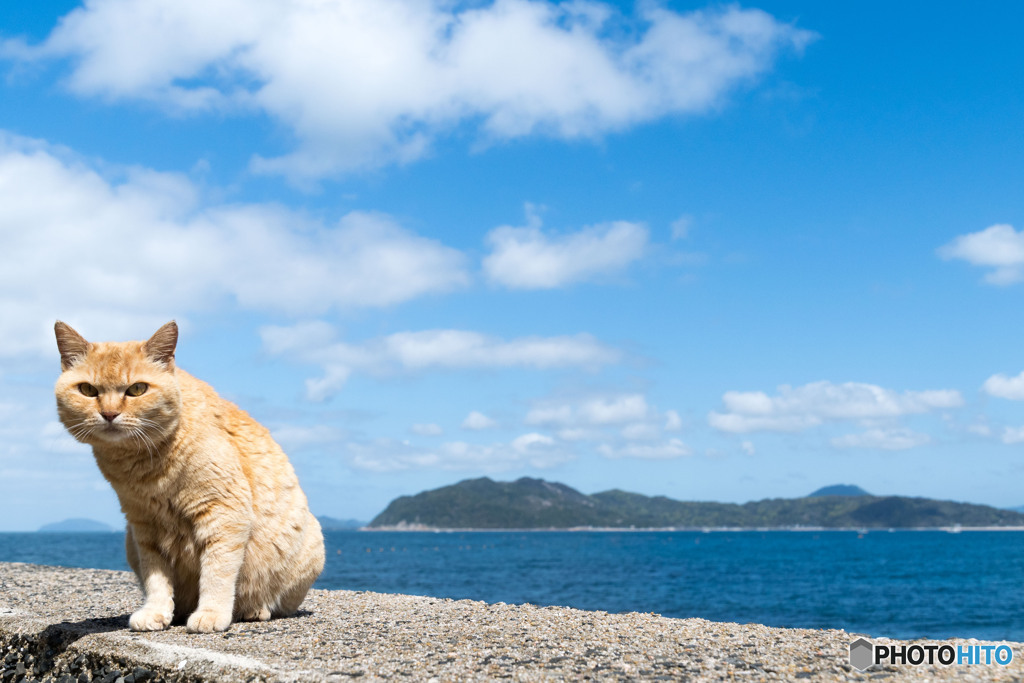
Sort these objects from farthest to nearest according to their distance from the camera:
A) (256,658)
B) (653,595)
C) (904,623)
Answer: (653,595)
(904,623)
(256,658)

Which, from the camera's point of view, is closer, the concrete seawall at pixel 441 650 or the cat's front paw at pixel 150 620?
the concrete seawall at pixel 441 650

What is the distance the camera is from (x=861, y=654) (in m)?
5.11

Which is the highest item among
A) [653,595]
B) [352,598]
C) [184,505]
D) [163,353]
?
A: [163,353]

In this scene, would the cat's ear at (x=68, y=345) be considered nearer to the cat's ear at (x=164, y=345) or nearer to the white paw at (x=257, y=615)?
the cat's ear at (x=164, y=345)

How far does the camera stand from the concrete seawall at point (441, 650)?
A: 15.1ft

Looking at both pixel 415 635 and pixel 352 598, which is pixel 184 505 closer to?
pixel 415 635

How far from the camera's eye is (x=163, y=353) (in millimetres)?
5336

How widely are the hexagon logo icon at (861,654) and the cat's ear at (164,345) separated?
Answer: 5627 millimetres

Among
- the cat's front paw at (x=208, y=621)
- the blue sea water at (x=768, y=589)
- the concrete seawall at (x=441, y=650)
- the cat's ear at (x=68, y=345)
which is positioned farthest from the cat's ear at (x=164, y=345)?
the blue sea water at (x=768, y=589)

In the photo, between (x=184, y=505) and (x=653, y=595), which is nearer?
(x=184, y=505)

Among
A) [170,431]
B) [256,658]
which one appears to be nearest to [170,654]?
[256,658]

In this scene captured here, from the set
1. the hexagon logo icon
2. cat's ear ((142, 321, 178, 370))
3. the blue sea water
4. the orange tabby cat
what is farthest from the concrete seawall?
the blue sea water

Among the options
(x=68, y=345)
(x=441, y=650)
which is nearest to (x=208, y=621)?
(x=441, y=650)

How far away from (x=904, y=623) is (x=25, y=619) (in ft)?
129
